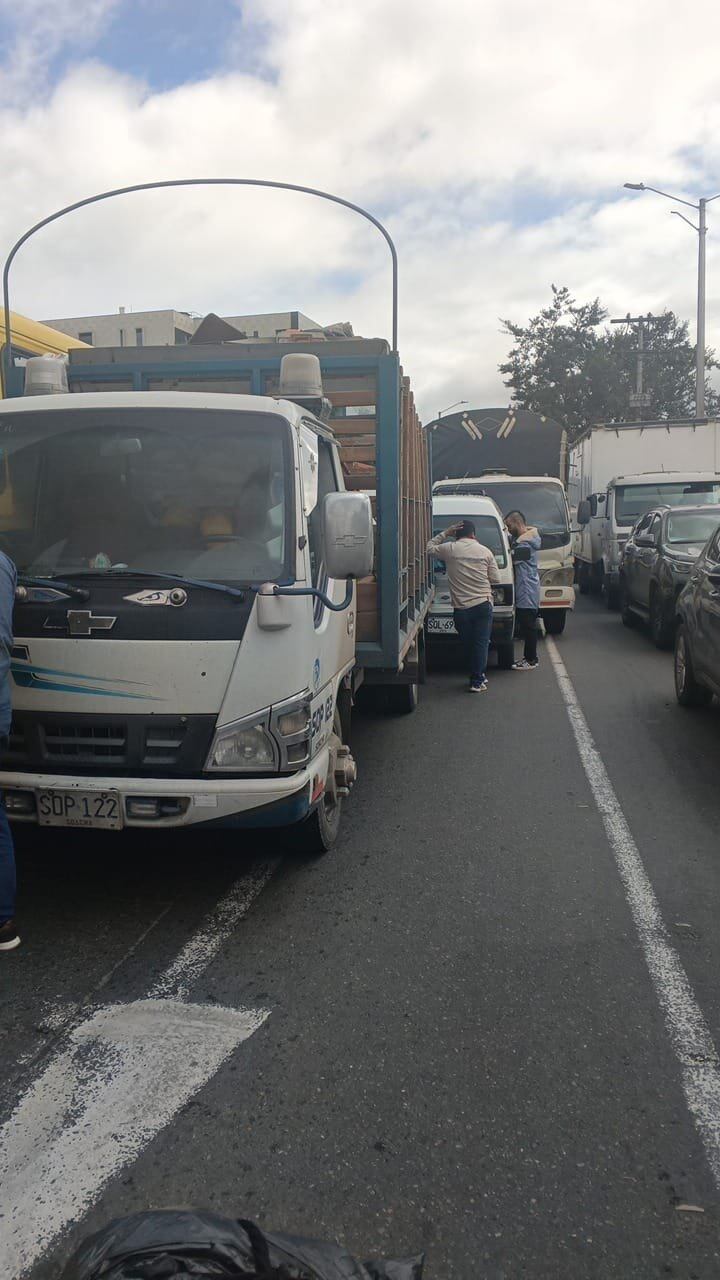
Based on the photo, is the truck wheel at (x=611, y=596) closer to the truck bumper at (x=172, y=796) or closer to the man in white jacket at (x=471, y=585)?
the man in white jacket at (x=471, y=585)

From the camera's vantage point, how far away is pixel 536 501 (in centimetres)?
1483

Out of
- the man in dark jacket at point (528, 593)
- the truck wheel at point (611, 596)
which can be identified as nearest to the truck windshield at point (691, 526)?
the man in dark jacket at point (528, 593)

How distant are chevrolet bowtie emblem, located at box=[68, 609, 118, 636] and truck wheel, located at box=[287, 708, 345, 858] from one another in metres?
1.46

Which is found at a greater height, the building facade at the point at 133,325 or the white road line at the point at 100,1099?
the building facade at the point at 133,325

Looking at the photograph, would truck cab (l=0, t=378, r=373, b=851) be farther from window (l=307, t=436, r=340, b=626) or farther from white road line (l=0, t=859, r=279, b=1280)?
white road line (l=0, t=859, r=279, b=1280)

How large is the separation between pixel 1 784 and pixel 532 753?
14.2ft

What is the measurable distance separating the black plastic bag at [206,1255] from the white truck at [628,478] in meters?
16.4

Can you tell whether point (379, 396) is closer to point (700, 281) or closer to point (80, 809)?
point (80, 809)

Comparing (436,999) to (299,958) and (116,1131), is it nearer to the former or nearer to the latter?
(299,958)

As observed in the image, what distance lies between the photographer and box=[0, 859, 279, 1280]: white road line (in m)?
2.57

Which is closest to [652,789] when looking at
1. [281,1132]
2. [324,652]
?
[324,652]

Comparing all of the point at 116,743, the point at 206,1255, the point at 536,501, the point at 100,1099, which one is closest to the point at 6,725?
the point at 116,743

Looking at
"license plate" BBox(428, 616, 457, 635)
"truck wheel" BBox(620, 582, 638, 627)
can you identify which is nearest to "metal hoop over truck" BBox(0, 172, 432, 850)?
"license plate" BBox(428, 616, 457, 635)

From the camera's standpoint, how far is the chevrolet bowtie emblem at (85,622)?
4.03 meters
